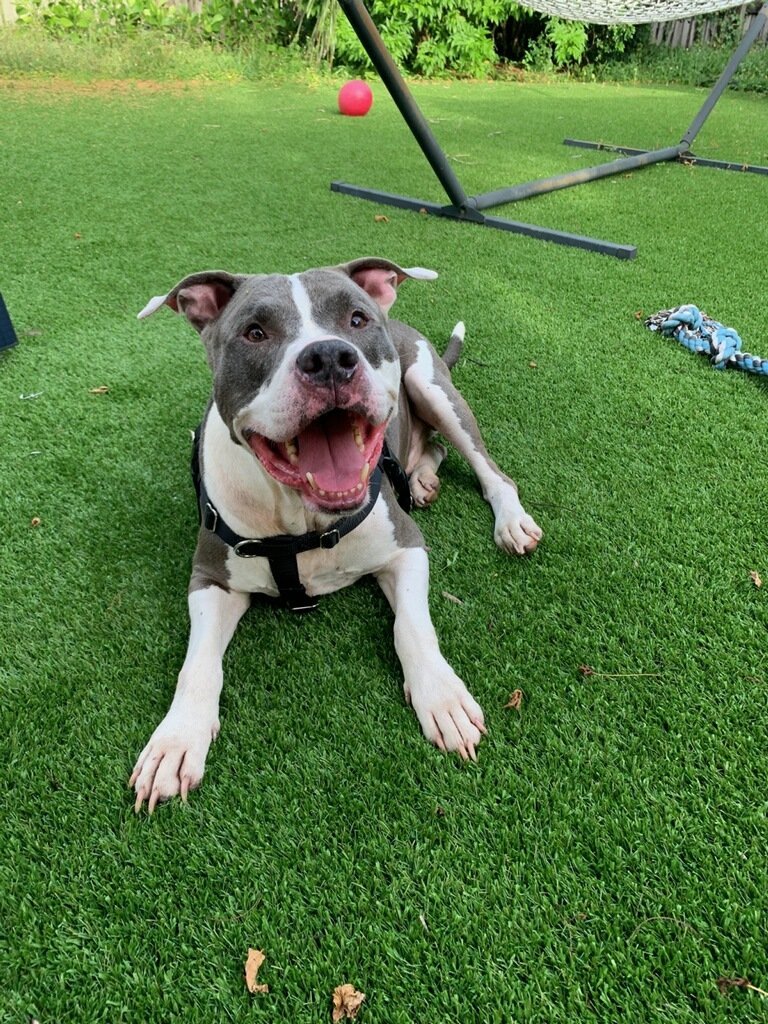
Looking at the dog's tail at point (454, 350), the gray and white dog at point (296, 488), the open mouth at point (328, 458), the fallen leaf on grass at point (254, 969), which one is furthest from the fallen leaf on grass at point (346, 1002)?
the dog's tail at point (454, 350)

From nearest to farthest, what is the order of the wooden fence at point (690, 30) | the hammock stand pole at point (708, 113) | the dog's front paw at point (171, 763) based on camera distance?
the dog's front paw at point (171, 763) → the hammock stand pole at point (708, 113) → the wooden fence at point (690, 30)

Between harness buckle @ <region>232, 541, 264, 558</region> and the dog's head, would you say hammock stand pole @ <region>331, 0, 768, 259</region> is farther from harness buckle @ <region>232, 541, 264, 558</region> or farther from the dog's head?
harness buckle @ <region>232, 541, 264, 558</region>

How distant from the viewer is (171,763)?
185cm

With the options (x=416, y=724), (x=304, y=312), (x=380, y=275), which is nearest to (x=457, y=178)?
(x=380, y=275)

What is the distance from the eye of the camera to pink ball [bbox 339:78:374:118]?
1070 cm

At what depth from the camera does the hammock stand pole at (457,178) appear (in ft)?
16.3

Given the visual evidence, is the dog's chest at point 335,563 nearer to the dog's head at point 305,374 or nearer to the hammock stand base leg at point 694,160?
the dog's head at point 305,374

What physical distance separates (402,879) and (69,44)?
15.1m

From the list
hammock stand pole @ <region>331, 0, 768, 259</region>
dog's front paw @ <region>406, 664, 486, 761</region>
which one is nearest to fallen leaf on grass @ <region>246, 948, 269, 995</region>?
dog's front paw @ <region>406, 664, 486, 761</region>

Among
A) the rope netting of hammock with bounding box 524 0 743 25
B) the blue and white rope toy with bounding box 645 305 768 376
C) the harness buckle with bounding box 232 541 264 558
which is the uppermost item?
the rope netting of hammock with bounding box 524 0 743 25

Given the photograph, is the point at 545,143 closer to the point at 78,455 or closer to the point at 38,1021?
the point at 78,455

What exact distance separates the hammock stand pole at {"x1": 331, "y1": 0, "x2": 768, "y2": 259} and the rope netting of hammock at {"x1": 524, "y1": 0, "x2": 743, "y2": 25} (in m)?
0.62

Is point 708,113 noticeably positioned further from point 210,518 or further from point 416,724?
point 416,724

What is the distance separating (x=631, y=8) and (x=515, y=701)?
798cm
